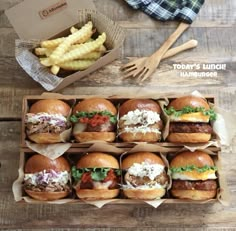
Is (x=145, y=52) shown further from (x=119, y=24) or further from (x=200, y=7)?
(x=200, y=7)

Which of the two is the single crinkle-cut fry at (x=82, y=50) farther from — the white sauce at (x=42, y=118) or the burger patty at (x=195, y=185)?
the burger patty at (x=195, y=185)

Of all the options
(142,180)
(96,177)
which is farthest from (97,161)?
(142,180)

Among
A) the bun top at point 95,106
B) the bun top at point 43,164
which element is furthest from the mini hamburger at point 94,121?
the bun top at point 43,164

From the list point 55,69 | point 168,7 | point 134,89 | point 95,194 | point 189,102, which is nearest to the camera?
point 95,194

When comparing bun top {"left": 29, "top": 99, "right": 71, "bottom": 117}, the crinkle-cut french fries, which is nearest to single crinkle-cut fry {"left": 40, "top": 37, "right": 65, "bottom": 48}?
the crinkle-cut french fries

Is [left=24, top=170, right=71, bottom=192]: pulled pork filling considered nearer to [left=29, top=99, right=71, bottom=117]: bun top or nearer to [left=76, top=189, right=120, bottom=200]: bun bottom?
[left=76, top=189, right=120, bottom=200]: bun bottom

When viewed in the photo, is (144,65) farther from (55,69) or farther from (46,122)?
Answer: (46,122)

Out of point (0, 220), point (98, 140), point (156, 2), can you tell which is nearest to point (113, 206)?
point (98, 140)
